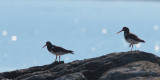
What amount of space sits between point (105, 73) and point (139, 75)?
2.37 metres

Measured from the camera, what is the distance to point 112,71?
19.8 meters

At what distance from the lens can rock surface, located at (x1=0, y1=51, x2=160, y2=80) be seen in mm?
19031

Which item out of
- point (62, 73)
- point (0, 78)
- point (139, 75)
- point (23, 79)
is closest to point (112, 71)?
point (139, 75)

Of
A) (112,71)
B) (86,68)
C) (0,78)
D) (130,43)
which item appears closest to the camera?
(112,71)

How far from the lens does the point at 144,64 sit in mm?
20219

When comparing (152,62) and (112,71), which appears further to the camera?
(152,62)

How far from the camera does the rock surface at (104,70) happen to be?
19031 mm

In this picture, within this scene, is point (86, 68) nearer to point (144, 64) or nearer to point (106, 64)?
point (106, 64)

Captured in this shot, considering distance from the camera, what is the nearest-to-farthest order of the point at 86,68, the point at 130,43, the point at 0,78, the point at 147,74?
1. the point at 147,74
2. the point at 86,68
3. the point at 0,78
4. the point at 130,43

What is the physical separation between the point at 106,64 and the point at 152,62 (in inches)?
116

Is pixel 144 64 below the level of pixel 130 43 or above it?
below

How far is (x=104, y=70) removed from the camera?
20.8 m

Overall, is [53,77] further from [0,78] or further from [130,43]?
[130,43]

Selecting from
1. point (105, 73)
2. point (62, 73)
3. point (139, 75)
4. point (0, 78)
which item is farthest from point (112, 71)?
point (0, 78)
